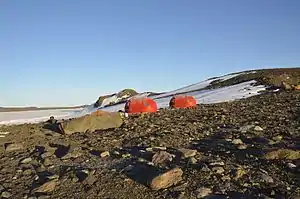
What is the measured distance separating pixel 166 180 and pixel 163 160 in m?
0.79

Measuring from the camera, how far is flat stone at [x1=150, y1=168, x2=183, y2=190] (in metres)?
5.00

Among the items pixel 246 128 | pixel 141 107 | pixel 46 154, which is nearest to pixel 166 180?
pixel 46 154

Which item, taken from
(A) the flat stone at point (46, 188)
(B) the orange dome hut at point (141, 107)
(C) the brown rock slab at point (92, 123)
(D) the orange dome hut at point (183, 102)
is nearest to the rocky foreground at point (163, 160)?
(A) the flat stone at point (46, 188)

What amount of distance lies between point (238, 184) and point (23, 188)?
2.93 meters

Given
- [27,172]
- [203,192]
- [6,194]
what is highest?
[27,172]

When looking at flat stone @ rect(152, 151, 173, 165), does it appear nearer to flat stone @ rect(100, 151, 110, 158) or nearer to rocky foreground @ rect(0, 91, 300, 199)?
rocky foreground @ rect(0, 91, 300, 199)

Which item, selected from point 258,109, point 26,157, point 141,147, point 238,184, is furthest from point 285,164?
point 258,109

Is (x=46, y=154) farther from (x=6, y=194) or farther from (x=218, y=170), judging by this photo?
(x=218, y=170)

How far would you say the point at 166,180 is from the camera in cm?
507

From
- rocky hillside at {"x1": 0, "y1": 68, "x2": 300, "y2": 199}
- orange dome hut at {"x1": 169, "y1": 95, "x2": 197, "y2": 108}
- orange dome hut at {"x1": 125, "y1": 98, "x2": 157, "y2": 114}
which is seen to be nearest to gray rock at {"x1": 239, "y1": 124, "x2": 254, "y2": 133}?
rocky hillside at {"x1": 0, "y1": 68, "x2": 300, "y2": 199}

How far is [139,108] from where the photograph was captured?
41.7ft

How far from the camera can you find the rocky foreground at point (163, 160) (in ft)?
16.2

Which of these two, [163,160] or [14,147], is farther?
[14,147]

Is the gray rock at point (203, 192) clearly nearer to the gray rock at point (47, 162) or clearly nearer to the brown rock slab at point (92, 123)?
the gray rock at point (47, 162)
